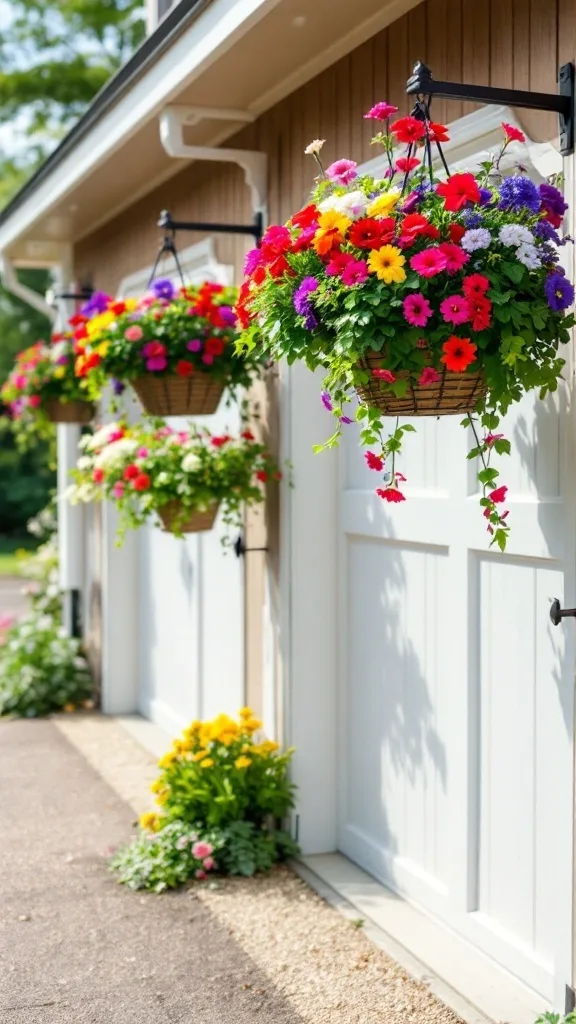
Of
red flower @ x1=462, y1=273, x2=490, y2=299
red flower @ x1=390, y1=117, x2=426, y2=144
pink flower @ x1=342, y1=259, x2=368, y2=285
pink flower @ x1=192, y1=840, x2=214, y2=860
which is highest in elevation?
red flower @ x1=390, y1=117, x2=426, y2=144

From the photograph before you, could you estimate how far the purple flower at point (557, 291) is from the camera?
2.51 m

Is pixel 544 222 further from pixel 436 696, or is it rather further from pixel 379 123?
pixel 436 696

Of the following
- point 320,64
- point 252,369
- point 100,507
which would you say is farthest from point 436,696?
point 100,507

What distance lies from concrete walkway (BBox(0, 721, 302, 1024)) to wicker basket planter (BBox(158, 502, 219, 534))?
1302 mm

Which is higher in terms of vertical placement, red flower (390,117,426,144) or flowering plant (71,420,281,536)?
red flower (390,117,426,144)

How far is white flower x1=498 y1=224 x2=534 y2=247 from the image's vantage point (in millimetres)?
2484

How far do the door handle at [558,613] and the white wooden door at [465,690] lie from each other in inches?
1.6

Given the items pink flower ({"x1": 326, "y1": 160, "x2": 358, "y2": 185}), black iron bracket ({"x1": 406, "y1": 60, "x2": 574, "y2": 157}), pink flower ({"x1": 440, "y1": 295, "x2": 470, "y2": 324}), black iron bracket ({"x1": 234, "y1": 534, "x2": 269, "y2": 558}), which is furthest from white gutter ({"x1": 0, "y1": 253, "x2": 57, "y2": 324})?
pink flower ({"x1": 440, "y1": 295, "x2": 470, "y2": 324})

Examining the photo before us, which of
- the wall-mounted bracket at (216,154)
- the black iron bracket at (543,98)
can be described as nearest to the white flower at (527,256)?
the black iron bracket at (543,98)

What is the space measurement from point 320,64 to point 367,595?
1.90 meters

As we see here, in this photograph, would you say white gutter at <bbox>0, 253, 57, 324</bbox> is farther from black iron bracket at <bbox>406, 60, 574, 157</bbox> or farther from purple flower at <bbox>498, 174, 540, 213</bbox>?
purple flower at <bbox>498, 174, 540, 213</bbox>

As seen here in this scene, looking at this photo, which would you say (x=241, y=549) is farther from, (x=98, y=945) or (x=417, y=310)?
(x=417, y=310)

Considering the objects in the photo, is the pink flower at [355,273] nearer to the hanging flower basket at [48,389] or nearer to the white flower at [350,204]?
the white flower at [350,204]

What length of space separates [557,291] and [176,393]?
2.06 m
